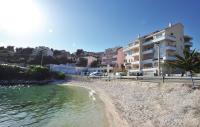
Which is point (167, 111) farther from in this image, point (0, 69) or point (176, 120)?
point (0, 69)

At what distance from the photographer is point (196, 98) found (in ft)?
74.1

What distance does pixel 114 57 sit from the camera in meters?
127

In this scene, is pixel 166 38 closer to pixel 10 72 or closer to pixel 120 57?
pixel 120 57

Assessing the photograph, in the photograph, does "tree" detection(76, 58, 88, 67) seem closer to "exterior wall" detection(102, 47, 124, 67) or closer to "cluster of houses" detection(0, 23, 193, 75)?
"exterior wall" detection(102, 47, 124, 67)

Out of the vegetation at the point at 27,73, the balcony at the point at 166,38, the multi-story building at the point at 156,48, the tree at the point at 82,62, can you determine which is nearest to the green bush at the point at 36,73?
the vegetation at the point at 27,73

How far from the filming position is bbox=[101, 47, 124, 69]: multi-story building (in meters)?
118

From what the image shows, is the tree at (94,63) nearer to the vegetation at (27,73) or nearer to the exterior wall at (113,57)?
the exterior wall at (113,57)

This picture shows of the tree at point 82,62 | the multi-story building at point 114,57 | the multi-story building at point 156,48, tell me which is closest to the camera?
the multi-story building at point 156,48

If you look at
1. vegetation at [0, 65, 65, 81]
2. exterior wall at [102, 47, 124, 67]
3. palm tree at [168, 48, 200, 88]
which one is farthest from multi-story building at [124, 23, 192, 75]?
palm tree at [168, 48, 200, 88]

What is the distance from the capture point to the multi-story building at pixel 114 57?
387 feet

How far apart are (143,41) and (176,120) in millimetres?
69781

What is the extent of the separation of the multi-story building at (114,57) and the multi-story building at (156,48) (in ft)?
79.1

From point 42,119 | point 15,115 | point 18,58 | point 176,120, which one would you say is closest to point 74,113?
point 42,119

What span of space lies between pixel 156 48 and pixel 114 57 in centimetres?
5210
